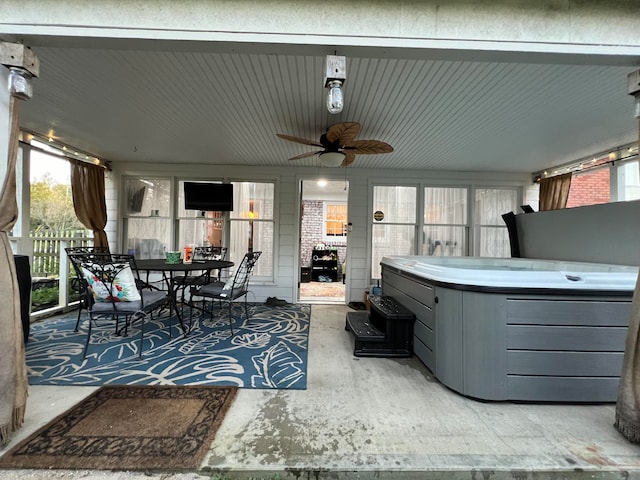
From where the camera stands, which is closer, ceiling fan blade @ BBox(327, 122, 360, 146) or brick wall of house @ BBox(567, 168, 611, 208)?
ceiling fan blade @ BBox(327, 122, 360, 146)

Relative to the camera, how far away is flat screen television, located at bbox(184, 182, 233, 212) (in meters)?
4.95

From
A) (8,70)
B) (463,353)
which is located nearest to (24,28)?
(8,70)

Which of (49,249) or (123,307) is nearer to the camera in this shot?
(123,307)

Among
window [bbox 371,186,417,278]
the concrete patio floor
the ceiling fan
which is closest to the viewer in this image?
the concrete patio floor

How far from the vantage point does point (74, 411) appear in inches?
70.9

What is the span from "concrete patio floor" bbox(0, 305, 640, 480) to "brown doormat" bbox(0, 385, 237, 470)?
0.06 metres

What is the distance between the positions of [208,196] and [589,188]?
678 centimetres

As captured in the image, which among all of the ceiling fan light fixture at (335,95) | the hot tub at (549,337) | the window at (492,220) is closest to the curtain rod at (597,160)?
the window at (492,220)

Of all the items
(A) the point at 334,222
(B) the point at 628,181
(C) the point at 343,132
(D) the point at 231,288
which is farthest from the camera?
(A) the point at 334,222

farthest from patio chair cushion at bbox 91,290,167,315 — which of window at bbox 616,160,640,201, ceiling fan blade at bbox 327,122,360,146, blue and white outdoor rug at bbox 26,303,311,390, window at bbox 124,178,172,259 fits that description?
window at bbox 616,160,640,201

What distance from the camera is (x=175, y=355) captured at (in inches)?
105

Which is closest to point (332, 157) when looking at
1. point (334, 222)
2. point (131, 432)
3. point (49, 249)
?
point (131, 432)

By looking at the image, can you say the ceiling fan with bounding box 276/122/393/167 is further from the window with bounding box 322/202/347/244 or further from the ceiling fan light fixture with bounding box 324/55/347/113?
the window with bounding box 322/202/347/244

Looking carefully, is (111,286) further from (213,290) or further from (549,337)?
(549,337)
